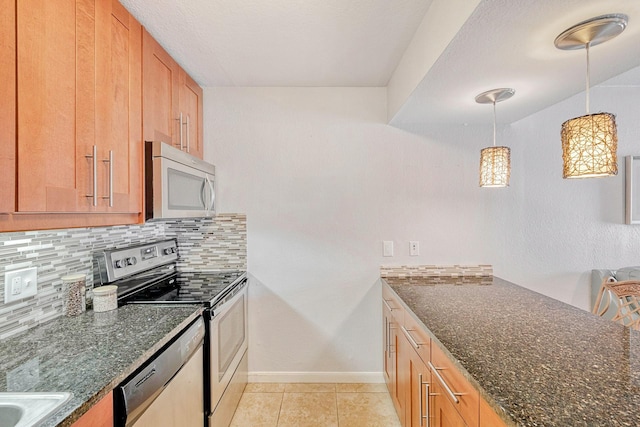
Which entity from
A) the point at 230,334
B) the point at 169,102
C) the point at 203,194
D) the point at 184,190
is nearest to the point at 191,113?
the point at 169,102

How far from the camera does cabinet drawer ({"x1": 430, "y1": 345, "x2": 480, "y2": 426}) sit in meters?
1.01

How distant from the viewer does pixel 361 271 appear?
99.4 inches

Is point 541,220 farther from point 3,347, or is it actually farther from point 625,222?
point 3,347

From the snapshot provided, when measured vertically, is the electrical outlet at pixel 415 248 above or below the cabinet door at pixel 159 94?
below

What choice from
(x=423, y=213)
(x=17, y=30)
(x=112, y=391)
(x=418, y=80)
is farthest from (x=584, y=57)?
(x=112, y=391)

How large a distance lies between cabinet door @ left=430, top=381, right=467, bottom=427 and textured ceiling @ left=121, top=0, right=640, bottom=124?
138 centimetres

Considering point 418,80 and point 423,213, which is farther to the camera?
point 423,213

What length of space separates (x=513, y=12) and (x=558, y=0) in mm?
122

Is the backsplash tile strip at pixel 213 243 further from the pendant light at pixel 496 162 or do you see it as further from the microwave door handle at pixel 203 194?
the pendant light at pixel 496 162

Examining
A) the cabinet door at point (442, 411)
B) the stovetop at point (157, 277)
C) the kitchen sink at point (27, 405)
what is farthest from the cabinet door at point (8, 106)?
the cabinet door at point (442, 411)

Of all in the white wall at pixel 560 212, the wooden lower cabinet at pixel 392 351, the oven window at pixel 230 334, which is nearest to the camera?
the oven window at pixel 230 334

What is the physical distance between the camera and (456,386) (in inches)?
44.6

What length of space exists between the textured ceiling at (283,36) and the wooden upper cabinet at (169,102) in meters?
0.09

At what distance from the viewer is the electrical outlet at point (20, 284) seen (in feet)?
4.12
